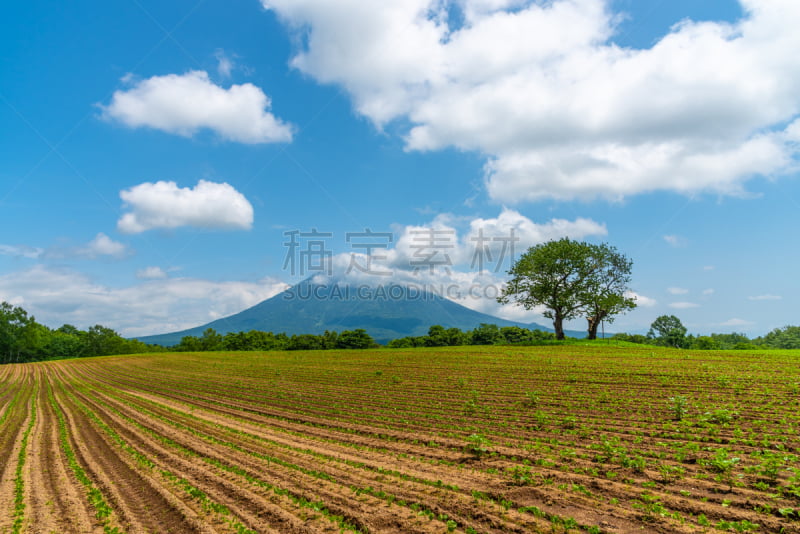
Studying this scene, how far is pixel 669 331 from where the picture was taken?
86875 millimetres

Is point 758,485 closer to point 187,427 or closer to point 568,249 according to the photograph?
point 187,427

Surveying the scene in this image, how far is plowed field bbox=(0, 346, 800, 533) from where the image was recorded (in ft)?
27.9

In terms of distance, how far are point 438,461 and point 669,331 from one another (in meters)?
96.5

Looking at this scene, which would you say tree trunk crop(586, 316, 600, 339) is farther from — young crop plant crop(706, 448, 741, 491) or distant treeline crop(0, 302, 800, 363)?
young crop plant crop(706, 448, 741, 491)

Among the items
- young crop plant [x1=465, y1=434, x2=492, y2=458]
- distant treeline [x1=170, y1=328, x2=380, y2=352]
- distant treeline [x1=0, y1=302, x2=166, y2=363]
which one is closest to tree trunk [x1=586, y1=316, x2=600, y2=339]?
distant treeline [x1=170, y1=328, x2=380, y2=352]

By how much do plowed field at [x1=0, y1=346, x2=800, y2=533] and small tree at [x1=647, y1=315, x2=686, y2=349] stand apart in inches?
2611

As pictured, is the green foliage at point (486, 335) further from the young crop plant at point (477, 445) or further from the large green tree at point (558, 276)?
the young crop plant at point (477, 445)

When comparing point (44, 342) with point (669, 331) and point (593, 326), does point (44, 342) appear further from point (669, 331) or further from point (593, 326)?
point (669, 331)

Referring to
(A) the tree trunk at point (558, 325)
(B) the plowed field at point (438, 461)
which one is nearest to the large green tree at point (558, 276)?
(A) the tree trunk at point (558, 325)

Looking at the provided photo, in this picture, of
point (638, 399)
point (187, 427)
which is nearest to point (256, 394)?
point (187, 427)

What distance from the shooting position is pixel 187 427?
19109 mm

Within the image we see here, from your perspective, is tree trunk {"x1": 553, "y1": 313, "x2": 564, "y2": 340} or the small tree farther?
the small tree

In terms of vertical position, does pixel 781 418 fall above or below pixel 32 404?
above

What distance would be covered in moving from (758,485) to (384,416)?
1361 centimetres
